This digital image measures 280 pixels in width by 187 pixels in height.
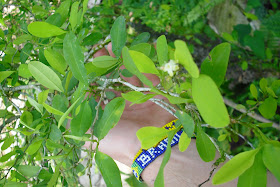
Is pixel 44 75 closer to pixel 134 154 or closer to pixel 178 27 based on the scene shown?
pixel 134 154

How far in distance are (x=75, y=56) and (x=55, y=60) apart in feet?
0.36

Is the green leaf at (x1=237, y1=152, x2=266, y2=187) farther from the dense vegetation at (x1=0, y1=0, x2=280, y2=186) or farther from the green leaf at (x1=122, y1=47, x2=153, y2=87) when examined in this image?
the green leaf at (x1=122, y1=47, x2=153, y2=87)

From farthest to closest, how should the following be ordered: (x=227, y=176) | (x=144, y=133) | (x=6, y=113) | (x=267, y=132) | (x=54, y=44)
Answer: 1. (x=267, y=132)
2. (x=6, y=113)
3. (x=54, y=44)
4. (x=144, y=133)
5. (x=227, y=176)

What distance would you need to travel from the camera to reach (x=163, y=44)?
385 mm

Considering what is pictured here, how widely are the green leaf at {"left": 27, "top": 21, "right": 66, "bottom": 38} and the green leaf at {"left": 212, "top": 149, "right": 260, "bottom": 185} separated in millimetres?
386

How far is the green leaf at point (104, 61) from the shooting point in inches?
18.8

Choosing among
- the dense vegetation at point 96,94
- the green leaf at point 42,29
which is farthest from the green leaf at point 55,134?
the green leaf at point 42,29

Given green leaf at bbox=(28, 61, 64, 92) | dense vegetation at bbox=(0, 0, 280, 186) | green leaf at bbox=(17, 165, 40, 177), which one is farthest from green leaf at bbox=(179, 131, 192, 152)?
green leaf at bbox=(17, 165, 40, 177)

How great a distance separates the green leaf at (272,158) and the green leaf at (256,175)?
2cm

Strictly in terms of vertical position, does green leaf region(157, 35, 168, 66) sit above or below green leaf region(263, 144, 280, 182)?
above

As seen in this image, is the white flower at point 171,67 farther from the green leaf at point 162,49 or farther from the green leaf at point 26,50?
the green leaf at point 26,50

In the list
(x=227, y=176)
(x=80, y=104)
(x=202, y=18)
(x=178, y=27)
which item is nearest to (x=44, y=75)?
(x=80, y=104)

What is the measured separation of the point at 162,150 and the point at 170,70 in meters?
0.48

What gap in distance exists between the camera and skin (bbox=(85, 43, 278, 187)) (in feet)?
2.52
